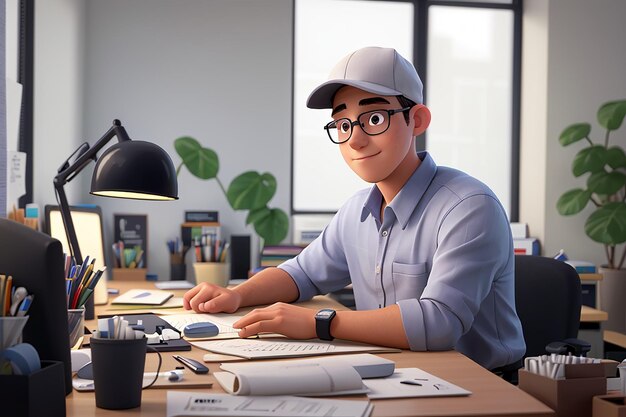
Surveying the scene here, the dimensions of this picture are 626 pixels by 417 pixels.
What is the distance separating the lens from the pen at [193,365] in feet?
3.82

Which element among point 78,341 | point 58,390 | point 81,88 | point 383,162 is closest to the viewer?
point 58,390

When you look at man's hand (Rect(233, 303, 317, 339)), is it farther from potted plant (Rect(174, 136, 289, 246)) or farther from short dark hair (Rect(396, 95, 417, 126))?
potted plant (Rect(174, 136, 289, 246))

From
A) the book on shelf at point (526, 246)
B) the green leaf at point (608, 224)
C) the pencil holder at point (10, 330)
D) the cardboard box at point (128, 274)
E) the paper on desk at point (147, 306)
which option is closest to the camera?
the pencil holder at point (10, 330)

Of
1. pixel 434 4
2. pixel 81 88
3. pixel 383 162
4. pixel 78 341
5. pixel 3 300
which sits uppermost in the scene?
pixel 434 4

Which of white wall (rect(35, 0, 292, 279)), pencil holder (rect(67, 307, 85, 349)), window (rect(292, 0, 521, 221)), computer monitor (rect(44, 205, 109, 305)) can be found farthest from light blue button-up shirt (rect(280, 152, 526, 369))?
window (rect(292, 0, 521, 221))

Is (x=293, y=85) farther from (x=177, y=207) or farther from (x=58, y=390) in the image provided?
(x=58, y=390)

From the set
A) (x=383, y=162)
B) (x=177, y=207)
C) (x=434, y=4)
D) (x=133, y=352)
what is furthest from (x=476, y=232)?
(x=434, y=4)

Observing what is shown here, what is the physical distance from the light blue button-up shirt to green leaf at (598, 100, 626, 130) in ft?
7.59

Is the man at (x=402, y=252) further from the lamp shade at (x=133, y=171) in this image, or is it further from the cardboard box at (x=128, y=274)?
the cardboard box at (x=128, y=274)

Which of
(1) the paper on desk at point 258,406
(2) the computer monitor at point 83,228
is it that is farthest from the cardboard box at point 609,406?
(2) the computer monitor at point 83,228

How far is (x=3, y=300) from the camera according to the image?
3.05 feet

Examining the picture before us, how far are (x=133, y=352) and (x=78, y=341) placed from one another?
0.48 metres

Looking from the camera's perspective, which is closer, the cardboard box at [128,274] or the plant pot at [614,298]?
the cardboard box at [128,274]

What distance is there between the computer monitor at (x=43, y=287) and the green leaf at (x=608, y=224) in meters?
3.23
